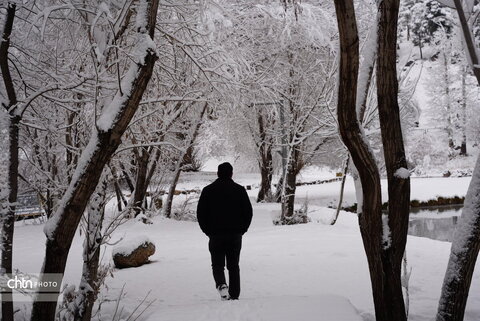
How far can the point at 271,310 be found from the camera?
3.52 meters

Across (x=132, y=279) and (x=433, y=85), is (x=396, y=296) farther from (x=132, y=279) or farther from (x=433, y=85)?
(x=433, y=85)

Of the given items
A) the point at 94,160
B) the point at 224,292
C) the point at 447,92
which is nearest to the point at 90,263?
the point at 94,160

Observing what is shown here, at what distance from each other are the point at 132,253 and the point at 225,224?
3.01 m

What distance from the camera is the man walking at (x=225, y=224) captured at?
180 inches

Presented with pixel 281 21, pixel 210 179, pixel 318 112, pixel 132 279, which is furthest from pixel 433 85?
pixel 132 279

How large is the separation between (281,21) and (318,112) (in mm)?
3769

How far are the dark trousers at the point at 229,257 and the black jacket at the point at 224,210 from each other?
3.3 inches

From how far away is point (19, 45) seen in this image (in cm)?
436

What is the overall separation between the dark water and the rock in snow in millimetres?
9625

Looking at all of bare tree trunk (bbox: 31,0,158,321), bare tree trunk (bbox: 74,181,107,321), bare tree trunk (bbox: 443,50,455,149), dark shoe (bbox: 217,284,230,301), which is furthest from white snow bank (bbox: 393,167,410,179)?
bare tree trunk (bbox: 443,50,455,149)

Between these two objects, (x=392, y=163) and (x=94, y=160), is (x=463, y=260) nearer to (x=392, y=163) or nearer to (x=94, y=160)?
(x=392, y=163)

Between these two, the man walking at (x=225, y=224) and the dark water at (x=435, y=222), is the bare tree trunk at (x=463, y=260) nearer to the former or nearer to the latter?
the man walking at (x=225, y=224)

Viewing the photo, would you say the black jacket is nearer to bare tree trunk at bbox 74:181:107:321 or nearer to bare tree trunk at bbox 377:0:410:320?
bare tree trunk at bbox 74:181:107:321

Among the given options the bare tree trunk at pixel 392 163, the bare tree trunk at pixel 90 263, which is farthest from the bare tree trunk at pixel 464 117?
the bare tree trunk at pixel 90 263
